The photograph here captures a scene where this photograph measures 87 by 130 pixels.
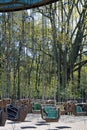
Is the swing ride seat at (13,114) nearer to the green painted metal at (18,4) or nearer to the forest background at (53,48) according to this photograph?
the green painted metal at (18,4)

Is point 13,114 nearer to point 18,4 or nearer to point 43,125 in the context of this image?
point 43,125

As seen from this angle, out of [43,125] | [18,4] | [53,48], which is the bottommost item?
[43,125]

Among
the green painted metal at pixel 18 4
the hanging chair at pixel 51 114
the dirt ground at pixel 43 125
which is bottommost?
the dirt ground at pixel 43 125

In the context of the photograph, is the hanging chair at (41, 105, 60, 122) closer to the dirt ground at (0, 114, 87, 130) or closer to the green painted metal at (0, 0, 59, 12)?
the dirt ground at (0, 114, 87, 130)

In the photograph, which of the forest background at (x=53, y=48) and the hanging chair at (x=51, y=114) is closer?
the hanging chair at (x=51, y=114)

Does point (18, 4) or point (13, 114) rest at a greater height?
point (18, 4)

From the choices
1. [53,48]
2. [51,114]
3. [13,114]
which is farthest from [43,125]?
[53,48]

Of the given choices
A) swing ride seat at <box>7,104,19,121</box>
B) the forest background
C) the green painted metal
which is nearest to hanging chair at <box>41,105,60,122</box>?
swing ride seat at <box>7,104,19,121</box>

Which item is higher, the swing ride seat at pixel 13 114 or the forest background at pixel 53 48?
the forest background at pixel 53 48

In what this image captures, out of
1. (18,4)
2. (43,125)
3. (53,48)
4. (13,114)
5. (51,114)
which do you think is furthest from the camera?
(53,48)

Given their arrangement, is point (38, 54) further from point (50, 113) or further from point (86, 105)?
point (50, 113)

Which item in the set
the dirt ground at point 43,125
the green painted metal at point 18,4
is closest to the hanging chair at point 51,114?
the dirt ground at point 43,125

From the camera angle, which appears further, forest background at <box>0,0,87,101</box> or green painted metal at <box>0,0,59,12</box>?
forest background at <box>0,0,87,101</box>

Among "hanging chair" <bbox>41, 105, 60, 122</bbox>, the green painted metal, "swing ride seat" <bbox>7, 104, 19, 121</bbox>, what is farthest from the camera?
"hanging chair" <bbox>41, 105, 60, 122</bbox>
